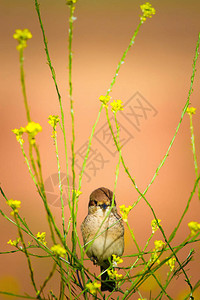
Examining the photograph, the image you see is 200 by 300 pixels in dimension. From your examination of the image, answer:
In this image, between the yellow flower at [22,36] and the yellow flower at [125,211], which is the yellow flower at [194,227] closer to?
the yellow flower at [125,211]

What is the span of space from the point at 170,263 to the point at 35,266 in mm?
1053

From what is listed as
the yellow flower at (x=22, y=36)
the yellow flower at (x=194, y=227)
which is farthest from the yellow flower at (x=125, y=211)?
the yellow flower at (x=22, y=36)

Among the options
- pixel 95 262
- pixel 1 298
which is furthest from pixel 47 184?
pixel 95 262

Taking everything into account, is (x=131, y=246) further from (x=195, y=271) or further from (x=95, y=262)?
(x=95, y=262)

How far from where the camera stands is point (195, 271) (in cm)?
148

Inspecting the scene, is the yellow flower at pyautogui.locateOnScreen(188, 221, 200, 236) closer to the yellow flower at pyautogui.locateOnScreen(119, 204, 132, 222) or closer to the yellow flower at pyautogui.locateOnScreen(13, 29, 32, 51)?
the yellow flower at pyautogui.locateOnScreen(119, 204, 132, 222)

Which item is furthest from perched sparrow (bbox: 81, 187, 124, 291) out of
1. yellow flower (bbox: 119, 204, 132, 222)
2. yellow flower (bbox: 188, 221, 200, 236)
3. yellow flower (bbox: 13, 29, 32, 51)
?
yellow flower (bbox: 13, 29, 32, 51)

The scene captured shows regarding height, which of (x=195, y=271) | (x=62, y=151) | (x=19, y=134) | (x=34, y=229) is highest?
(x=62, y=151)

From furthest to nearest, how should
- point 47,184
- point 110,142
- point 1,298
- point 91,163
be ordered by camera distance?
1. point 110,142
2. point 91,163
3. point 47,184
4. point 1,298

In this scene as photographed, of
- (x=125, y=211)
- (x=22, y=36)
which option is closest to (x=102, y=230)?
(x=125, y=211)

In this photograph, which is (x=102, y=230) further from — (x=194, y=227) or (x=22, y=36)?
(x=22, y=36)

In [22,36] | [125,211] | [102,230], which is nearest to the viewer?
[22,36]

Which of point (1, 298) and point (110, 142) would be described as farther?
point (110, 142)

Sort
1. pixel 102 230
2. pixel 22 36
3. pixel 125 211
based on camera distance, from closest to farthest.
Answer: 1. pixel 22 36
2. pixel 125 211
3. pixel 102 230
